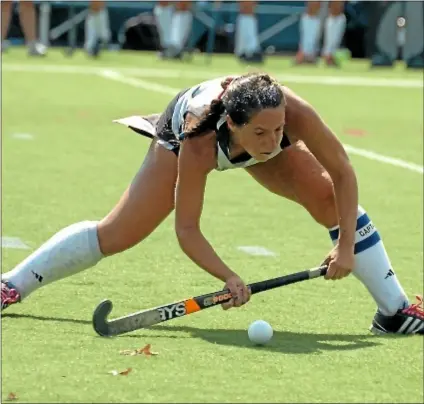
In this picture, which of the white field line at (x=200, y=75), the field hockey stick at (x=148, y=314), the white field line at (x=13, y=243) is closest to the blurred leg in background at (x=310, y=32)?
the white field line at (x=200, y=75)

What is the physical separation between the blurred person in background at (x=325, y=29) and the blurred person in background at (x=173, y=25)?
1.77 metres

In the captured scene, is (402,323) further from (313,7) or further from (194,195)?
(313,7)

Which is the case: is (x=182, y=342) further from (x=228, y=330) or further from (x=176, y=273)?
(x=176, y=273)

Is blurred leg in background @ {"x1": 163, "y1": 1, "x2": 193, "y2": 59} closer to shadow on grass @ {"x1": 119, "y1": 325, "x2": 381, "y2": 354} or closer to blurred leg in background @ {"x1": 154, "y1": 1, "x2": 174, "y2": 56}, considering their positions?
blurred leg in background @ {"x1": 154, "y1": 1, "x2": 174, "y2": 56}

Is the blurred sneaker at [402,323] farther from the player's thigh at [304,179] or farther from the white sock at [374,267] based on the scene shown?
the player's thigh at [304,179]

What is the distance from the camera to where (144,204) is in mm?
5566

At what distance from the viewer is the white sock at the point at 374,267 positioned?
18.5ft

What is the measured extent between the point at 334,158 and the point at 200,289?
1.33 metres

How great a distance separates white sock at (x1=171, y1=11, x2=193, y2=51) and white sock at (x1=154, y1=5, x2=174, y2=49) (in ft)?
0.42

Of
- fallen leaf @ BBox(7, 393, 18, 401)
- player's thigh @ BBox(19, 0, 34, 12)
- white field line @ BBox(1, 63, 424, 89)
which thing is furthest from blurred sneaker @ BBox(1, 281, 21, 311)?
player's thigh @ BBox(19, 0, 34, 12)

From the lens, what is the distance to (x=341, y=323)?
576 centimetres

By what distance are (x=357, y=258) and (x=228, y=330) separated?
63cm

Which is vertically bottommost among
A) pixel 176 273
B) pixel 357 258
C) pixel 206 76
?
pixel 206 76

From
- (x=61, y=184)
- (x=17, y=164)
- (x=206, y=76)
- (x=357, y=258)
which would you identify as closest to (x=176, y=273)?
(x=357, y=258)
